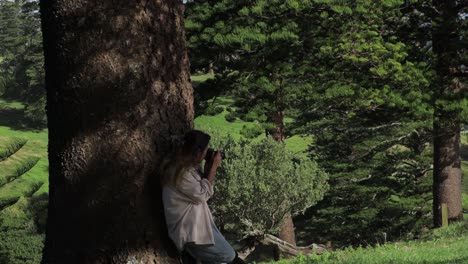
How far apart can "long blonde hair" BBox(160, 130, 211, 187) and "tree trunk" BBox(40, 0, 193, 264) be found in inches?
3.4

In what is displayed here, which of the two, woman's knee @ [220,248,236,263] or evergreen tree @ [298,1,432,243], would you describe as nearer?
woman's knee @ [220,248,236,263]

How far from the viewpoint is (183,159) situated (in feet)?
10.7

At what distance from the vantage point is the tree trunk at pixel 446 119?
1460 centimetres

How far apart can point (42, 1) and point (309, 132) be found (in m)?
21.6

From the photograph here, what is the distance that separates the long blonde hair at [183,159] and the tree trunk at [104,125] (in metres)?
0.09

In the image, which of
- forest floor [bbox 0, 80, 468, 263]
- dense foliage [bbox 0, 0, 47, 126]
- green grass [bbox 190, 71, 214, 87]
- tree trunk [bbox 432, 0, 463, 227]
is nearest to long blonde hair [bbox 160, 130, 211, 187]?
forest floor [bbox 0, 80, 468, 263]

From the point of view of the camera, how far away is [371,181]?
1006 inches

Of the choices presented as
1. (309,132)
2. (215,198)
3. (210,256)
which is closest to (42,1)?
(210,256)

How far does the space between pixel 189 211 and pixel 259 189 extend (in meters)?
16.9

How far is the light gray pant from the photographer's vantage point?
137 inches

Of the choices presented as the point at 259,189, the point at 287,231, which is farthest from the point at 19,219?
the point at 287,231

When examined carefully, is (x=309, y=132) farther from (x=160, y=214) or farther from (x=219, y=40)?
(x=160, y=214)

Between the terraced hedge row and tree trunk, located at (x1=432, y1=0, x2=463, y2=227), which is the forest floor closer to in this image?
the terraced hedge row

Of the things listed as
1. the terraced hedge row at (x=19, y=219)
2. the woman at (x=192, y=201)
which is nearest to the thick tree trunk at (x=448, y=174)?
the terraced hedge row at (x=19, y=219)
